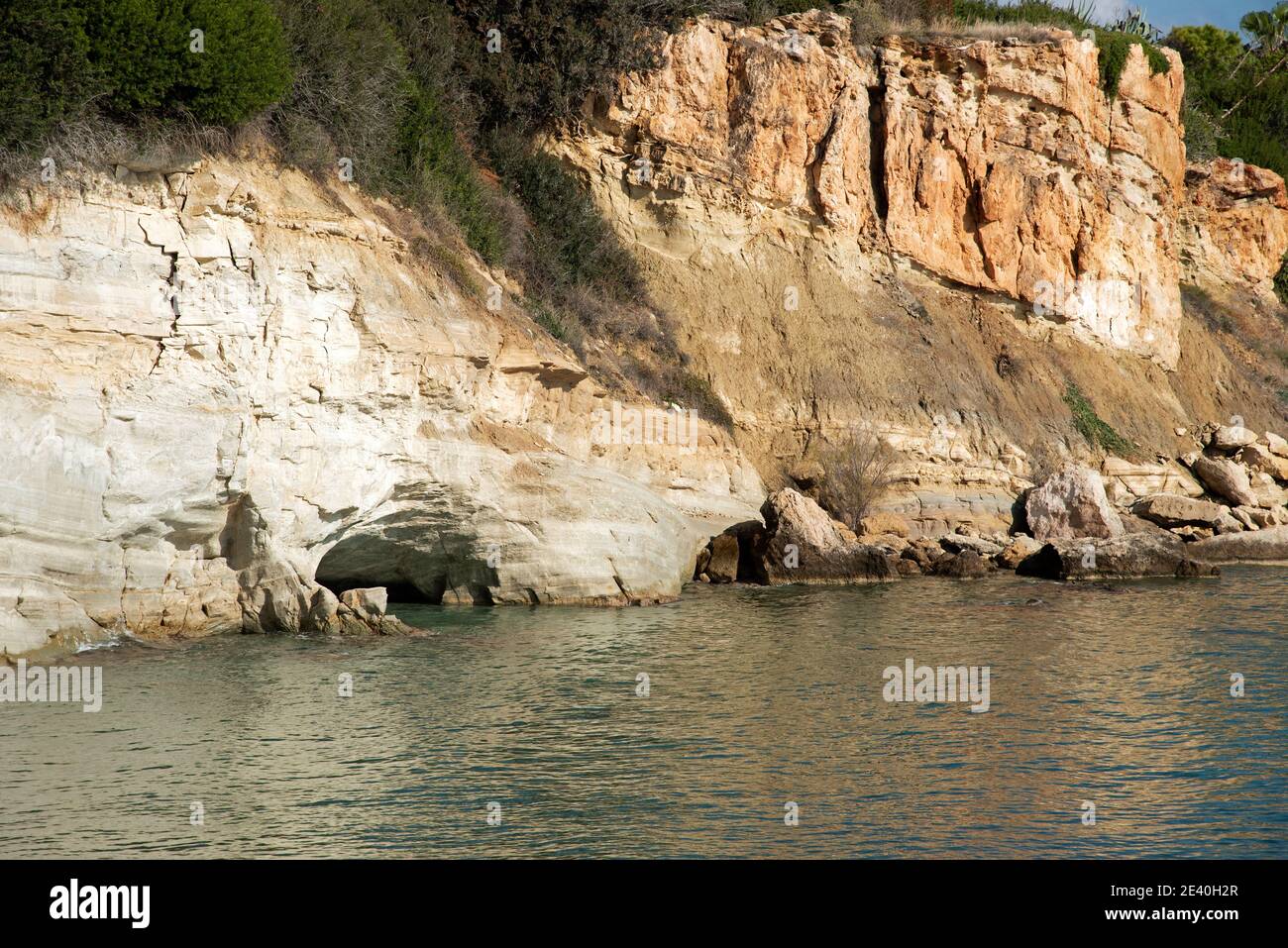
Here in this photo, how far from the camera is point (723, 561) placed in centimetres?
2409

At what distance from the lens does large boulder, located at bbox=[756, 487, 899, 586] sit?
2378 centimetres

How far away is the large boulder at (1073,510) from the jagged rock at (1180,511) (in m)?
2.32

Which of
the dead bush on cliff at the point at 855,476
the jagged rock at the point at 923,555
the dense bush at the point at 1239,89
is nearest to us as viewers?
the jagged rock at the point at 923,555

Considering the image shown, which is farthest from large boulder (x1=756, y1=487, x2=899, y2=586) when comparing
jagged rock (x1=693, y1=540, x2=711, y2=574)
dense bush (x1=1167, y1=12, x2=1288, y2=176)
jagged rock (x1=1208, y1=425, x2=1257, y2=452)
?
dense bush (x1=1167, y1=12, x2=1288, y2=176)

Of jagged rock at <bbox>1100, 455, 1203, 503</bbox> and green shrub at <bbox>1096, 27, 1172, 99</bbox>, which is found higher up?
green shrub at <bbox>1096, 27, 1172, 99</bbox>

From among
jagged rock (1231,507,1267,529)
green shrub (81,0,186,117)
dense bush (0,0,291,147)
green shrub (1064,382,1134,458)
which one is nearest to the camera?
dense bush (0,0,291,147)

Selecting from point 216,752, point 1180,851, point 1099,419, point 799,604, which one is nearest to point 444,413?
point 799,604

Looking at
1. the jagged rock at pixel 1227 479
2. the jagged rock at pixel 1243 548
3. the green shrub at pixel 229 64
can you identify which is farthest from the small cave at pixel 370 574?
the jagged rock at pixel 1227 479

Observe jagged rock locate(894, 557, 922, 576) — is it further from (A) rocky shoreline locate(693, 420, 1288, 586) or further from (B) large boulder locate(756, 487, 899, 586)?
(B) large boulder locate(756, 487, 899, 586)

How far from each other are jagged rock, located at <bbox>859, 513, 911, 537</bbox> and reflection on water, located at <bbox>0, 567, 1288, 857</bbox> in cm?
831

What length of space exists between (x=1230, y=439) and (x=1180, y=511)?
680cm

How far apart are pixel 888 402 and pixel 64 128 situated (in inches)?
756

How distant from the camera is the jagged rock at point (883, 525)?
1076 inches

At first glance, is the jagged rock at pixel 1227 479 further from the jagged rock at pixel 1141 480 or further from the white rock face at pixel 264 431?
the white rock face at pixel 264 431
